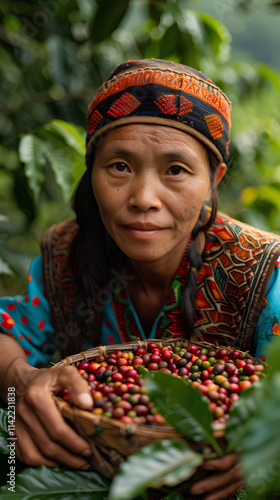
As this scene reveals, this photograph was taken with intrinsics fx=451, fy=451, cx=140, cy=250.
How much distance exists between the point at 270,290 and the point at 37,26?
5.74 ft

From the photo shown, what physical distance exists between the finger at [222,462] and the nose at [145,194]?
0.63 m

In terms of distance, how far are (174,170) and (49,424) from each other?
0.71 metres

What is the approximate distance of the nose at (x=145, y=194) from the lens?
1186 millimetres

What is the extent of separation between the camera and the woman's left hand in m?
0.81

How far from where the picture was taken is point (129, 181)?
48.8 inches

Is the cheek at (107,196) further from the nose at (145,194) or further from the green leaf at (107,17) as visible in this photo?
the green leaf at (107,17)

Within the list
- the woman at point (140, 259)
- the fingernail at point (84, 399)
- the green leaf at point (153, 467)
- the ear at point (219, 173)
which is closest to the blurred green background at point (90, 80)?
the ear at point (219, 173)

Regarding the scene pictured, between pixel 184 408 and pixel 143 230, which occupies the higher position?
pixel 143 230

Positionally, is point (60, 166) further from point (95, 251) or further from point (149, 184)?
point (149, 184)

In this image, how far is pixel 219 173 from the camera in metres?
1.46

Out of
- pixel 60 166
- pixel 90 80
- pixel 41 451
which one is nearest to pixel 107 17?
pixel 90 80

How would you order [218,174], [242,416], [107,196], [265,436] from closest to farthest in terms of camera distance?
1. [265,436]
2. [242,416]
3. [107,196]
4. [218,174]

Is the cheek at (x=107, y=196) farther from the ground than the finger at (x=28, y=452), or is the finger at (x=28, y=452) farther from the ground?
the cheek at (x=107, y=196)

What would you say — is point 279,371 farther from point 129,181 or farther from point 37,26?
→ point 37,26
